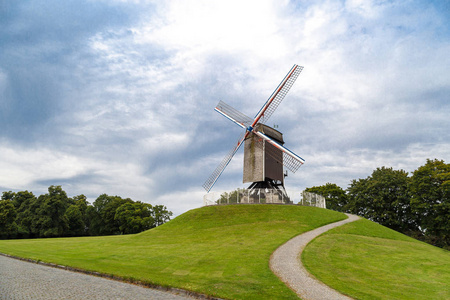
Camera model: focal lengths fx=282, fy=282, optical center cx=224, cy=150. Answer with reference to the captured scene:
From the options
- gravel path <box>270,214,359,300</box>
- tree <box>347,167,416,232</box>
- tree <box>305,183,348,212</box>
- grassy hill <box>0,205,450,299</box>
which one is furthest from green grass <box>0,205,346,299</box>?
tree <box>305,183,348,212</box>

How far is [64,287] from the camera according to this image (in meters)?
11.9

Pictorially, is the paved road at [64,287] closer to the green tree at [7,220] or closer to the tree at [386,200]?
the tree at [386,200]

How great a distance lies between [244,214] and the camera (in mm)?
31406

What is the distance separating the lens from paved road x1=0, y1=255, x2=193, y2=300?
10680 mm

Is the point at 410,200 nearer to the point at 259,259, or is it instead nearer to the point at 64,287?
the point at 259,259

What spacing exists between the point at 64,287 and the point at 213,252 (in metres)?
10.0

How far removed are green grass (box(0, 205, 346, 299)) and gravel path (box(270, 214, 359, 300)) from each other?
533 mm

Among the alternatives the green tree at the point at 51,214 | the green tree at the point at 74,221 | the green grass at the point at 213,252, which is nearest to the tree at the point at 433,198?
the green grass at the point at 213,252

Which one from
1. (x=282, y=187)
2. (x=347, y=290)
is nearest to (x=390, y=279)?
(x=347, y=290)

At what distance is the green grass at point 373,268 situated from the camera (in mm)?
12805

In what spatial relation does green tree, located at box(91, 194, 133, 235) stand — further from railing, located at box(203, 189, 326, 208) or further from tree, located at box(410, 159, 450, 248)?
tree, located at box(410, 159, 450, 248)

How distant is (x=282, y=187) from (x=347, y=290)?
26704 mm

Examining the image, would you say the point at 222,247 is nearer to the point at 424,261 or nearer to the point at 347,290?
the point at 347,290

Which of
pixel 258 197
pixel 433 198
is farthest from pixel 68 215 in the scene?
pixel 433 198
